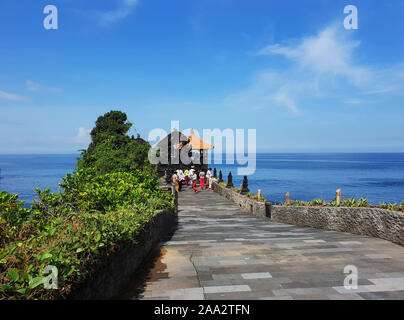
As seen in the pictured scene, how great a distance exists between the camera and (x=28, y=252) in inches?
146

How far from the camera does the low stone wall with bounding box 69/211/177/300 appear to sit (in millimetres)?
3787

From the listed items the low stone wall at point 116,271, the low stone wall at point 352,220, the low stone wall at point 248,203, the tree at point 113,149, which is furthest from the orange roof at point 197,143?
the low stone wall at point 116,271

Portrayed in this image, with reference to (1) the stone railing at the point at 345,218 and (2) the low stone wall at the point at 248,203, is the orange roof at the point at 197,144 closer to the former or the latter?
(2) the low stone wall at the point at 248,203

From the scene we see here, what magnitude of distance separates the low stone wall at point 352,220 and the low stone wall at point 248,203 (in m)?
1.29

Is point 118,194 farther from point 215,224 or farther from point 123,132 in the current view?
point 123,132

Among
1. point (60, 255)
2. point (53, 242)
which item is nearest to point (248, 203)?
point (53, 242)

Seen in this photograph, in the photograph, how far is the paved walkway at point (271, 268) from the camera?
183 inches

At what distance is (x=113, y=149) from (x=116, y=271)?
24.5 meters

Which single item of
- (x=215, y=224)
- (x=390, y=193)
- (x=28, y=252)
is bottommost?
(x=390, y=193)

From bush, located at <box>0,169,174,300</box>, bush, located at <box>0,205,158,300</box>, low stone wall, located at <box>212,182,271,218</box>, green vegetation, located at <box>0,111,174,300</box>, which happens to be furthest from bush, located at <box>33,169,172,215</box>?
low stone wall, located at <box>212,182,271,218</box>

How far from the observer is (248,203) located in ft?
55.6

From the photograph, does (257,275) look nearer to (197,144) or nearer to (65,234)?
(65,234)
